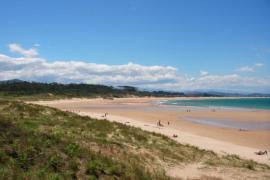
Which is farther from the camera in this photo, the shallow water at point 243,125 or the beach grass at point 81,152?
the shallow water at point 243,125

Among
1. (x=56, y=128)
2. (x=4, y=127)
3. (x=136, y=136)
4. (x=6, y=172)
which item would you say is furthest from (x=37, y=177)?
(x=136, y=136)

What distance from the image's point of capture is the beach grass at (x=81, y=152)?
9.22 metres

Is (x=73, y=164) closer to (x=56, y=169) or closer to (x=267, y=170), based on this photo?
(x=56, y=169)

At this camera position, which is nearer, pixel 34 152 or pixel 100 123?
pixel 34 152

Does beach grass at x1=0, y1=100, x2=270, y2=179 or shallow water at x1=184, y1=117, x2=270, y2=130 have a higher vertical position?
beach grass at x1=0, y1=100, x2=270, y2=179

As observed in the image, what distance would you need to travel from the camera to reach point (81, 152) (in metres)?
10.9

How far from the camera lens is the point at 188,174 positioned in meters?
13.2

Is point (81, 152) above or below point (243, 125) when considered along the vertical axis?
above

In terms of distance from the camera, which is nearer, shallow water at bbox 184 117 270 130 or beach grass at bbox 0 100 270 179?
beach grass at bbox 0 100 270 179

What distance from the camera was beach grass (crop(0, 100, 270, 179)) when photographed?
9.22m

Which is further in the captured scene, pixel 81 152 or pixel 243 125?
pixel 243 125

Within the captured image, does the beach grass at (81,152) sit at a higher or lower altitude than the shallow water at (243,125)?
higher

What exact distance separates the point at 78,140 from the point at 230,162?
7.84 meters

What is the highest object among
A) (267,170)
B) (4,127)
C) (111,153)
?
(4,127)
